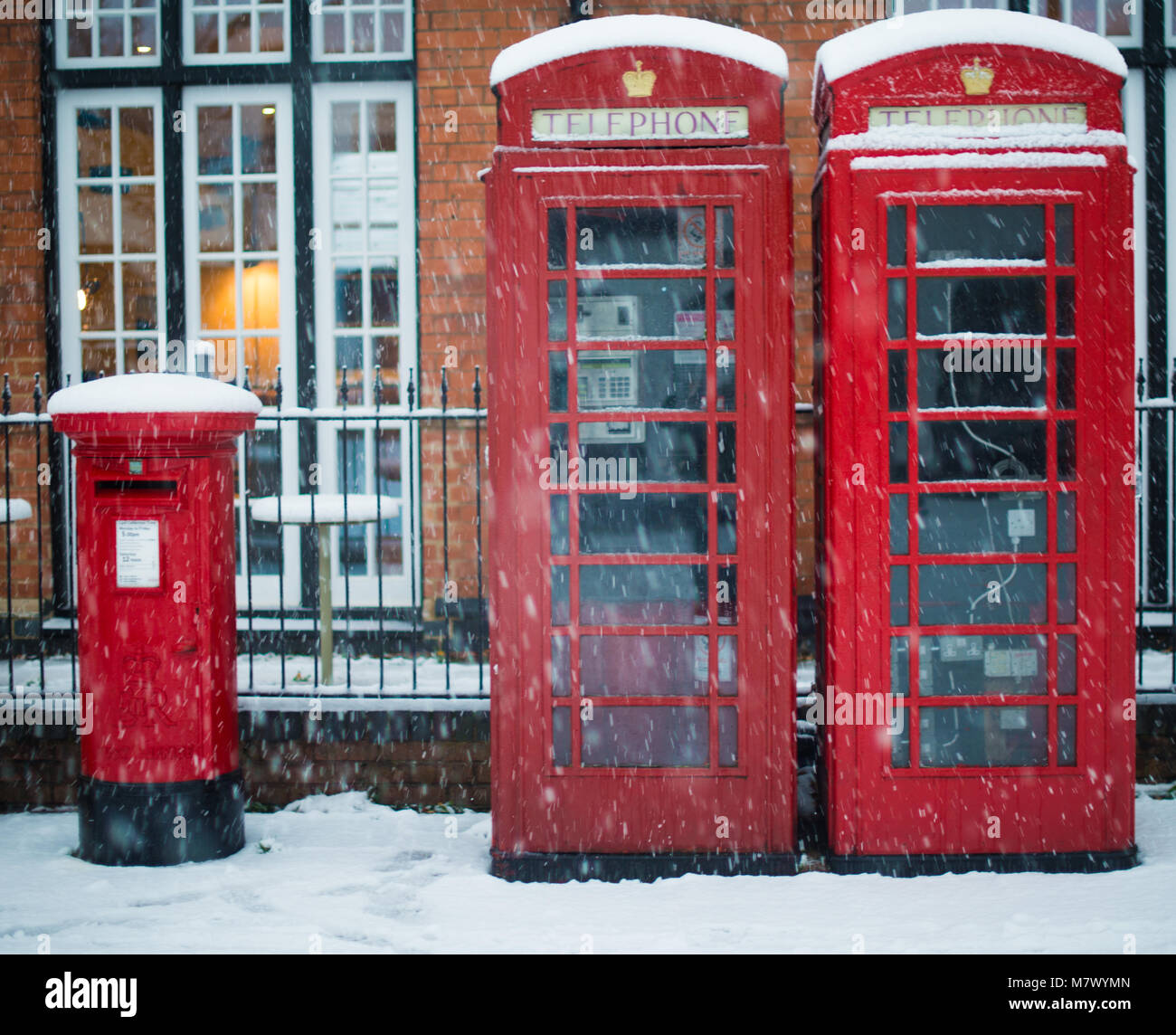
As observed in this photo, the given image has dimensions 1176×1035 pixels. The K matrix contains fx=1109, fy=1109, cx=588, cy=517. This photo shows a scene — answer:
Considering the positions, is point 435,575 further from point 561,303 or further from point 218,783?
point 561,303

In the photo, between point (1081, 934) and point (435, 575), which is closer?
point (1081, 934)

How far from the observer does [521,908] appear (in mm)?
3736

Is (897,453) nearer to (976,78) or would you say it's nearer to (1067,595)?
(1067,595)

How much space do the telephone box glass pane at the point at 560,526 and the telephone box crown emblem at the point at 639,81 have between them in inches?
56.2

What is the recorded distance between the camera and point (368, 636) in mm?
6316

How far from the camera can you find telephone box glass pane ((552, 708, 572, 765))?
13.2ft

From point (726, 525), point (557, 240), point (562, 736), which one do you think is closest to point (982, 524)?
point (726, 525)

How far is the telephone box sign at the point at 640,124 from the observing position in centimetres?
382

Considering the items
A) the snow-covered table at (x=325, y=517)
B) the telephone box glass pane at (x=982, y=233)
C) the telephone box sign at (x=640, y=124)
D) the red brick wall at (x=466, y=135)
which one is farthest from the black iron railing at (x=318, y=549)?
the telephone box glass pane at (x=982, y=233)

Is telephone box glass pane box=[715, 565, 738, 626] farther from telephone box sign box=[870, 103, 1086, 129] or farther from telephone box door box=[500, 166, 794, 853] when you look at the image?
telephone box sign box=[870, 103, 1086, 129]

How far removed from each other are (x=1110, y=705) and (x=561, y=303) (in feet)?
7.92

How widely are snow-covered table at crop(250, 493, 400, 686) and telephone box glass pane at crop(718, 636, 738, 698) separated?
1.81 meters

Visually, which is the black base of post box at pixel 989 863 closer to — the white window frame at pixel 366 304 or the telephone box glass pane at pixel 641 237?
the telephone box glass pane at pixel 641 237

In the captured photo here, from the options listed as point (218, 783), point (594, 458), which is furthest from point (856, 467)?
point (218, 783)
